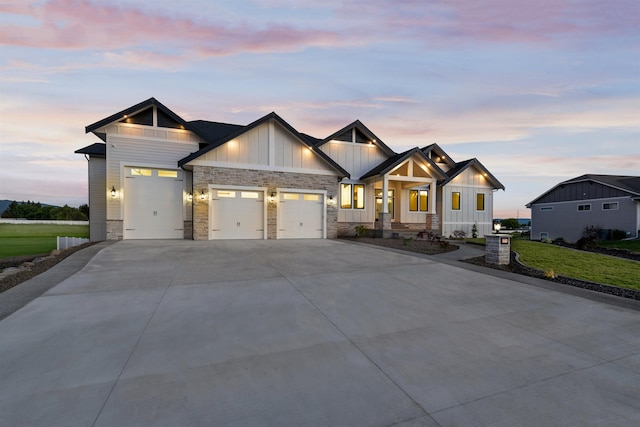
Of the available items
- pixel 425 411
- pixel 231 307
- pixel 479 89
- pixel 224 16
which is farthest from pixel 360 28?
pixel 425 411

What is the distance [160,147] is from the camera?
A: 13.5 m

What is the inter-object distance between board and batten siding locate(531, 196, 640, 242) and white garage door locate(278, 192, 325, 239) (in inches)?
955

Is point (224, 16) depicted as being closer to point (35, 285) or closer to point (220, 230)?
point (220, 230)

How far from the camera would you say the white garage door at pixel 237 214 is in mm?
13445

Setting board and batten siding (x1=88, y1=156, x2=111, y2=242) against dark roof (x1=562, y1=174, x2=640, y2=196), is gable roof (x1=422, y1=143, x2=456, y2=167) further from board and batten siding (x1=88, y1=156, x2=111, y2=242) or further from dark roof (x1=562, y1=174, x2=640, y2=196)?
board and batten siding (x1=88, y1=156, x2=111, y2=242)

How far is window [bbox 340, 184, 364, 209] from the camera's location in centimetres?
1742

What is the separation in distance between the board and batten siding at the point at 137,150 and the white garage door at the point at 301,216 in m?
4.83

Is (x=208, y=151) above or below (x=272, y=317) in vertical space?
above

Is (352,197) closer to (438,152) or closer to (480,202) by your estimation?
(438,152)

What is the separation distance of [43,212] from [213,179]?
166ft

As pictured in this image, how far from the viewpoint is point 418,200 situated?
63.1ft

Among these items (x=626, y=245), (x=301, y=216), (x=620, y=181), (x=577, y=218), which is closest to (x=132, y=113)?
(x=301, y=216)

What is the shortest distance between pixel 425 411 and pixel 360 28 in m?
12.3

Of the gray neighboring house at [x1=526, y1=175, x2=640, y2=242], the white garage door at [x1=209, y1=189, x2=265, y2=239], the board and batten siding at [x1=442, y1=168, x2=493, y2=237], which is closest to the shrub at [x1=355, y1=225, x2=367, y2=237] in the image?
the white garage door at [x1=209, y1=189, x2=265, y2=239]
